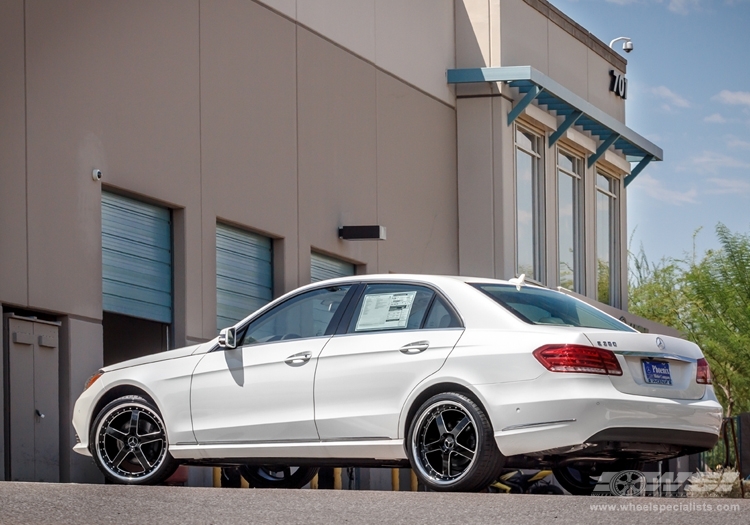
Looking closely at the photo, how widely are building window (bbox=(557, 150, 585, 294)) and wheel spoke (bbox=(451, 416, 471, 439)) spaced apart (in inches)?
807

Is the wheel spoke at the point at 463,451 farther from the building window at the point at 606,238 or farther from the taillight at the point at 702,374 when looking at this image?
the building window at the point at 606,238

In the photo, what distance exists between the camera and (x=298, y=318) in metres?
10.5

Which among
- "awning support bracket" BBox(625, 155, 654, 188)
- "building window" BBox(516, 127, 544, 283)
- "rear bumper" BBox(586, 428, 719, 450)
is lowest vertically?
"rear bumper" BBox(586, 428, 719, 450)

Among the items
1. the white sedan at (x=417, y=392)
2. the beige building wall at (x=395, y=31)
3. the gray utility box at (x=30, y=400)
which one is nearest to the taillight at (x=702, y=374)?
the white sedan at (x=417, y=392)

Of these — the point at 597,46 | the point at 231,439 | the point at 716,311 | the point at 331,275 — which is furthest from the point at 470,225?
the point at 716,311

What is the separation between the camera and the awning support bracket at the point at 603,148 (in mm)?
30750

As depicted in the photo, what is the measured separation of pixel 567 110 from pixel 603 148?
2881mm

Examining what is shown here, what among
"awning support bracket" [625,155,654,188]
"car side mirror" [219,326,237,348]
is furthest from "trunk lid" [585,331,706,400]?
"awning support bracket" [625,155,654,188]

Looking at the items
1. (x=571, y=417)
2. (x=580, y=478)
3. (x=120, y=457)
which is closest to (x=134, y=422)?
(x=120, y=457)

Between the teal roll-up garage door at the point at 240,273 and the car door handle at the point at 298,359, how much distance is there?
829cm

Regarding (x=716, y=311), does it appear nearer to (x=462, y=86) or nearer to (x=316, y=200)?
(x=462, y=86)

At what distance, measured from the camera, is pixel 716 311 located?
1879 inches

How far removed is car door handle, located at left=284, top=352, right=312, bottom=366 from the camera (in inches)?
393

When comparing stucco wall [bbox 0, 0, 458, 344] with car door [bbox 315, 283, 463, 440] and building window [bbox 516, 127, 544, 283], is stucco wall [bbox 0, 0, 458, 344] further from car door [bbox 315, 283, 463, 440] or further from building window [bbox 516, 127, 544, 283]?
car door [bbox 315, 283, 463, 440]
